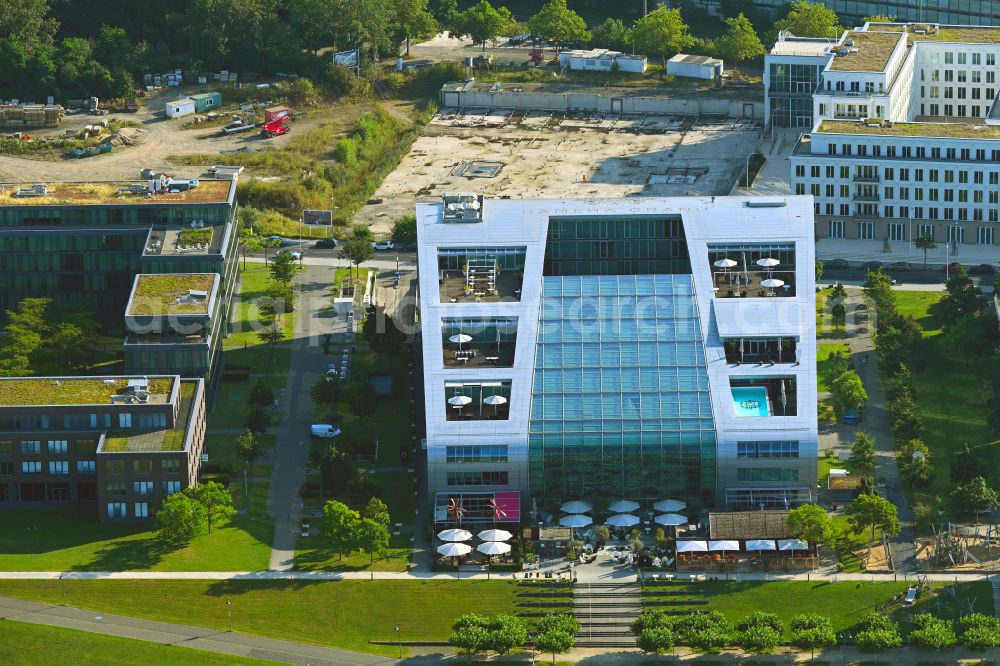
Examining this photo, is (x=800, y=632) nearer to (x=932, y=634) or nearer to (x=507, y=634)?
(x=932, y=634)

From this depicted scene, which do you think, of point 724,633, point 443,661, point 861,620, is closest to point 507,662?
point 443,661

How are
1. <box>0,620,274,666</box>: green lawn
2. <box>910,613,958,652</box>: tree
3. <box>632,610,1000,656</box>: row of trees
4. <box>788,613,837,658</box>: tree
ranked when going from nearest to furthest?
<box>910,613,958,652</box>: tree → <box>632,610,1000,656</box>: row of trees → <box>788,613,837,658</box>: tree → <box>0,620,274,666</box>: green lawn

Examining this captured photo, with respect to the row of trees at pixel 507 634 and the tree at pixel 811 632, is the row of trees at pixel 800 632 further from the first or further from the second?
the row of trees at pixel 507 634

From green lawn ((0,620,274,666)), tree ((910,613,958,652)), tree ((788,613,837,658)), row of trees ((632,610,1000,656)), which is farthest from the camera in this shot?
green lawn ((0,620,274,666))

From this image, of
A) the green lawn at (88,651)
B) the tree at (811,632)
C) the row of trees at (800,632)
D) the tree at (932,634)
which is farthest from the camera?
the green lawn at (88,651)

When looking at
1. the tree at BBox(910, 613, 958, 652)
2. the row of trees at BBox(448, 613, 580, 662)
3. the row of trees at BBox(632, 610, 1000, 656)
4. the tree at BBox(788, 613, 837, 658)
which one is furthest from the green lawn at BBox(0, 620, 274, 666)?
the tree at BBox(910, 613, 958, 652)

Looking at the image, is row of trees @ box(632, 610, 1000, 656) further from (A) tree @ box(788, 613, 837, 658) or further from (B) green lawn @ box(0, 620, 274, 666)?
(B) green lawn @ box(0, 620, 274, 666)

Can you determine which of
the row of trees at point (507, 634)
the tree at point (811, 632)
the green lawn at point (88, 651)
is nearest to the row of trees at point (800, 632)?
the tree at point (811, 632)
